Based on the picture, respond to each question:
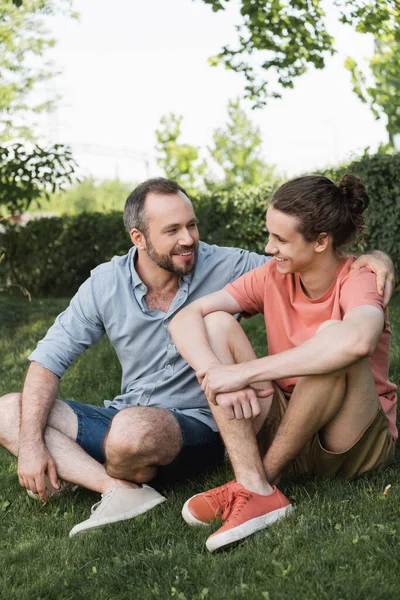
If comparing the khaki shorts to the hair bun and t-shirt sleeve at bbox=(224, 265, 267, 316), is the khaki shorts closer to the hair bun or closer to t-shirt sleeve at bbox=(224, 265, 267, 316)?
t-shirt sleeve at bbox=(224, 265, 267, 316)

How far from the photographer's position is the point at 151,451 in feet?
11.6

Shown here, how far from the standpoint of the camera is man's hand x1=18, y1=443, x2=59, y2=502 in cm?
365

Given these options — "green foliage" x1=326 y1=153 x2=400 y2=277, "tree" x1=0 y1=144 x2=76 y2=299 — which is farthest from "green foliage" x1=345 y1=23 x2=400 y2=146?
"tree" x1=0 y1=144 x2=76 y2=299

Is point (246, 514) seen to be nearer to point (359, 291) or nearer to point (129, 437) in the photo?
point (129, 437)

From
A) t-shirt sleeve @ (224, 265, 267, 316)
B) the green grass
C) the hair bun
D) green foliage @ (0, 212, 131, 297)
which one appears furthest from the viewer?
green foliage @ (0, 212, 131, 297)

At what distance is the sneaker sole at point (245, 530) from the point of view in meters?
3.06

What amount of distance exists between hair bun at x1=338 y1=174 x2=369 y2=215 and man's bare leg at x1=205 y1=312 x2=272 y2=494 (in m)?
0.77

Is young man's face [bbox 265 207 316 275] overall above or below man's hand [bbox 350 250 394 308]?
above

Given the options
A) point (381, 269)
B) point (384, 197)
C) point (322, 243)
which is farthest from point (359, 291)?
point (384, 197)

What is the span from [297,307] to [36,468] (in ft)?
4.71

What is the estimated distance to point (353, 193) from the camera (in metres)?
3.56

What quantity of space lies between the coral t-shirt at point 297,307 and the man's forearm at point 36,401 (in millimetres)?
1005

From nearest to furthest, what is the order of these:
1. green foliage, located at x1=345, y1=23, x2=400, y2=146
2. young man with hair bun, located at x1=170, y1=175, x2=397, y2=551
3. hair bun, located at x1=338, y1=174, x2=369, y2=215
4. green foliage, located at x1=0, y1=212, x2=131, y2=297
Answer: young man with hair bun, located at x1=170, y1=175, x2=397, y2=551, hair bun, located at x1=338, y1=174, x2=369, y2=215, green foliage, located at x1=345, y1=23, x2=400, y2=146, green foliage, located at x1=0, y1=212, x2=131, y2=297

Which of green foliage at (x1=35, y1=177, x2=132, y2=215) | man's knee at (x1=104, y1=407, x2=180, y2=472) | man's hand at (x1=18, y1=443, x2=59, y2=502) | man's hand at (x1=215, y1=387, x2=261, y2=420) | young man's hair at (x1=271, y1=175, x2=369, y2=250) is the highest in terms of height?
young man's hair at (x1=271, y1=175, x2=369, y2=250)
